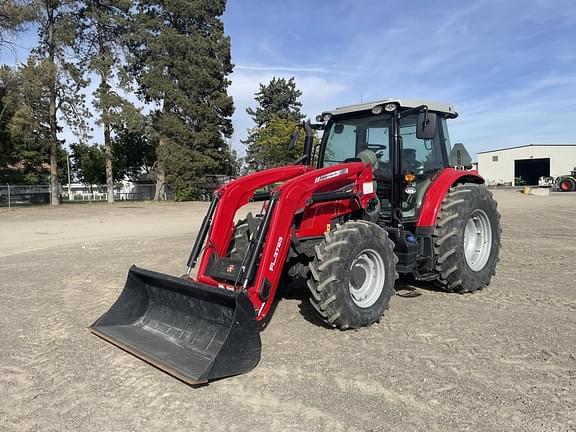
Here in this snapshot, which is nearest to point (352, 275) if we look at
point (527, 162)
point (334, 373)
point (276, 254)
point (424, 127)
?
point (276, 254)

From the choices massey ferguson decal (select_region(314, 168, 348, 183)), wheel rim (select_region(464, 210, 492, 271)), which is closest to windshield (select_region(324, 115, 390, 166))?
massey ferguson decal (select_region(314, 168, 348, 183))

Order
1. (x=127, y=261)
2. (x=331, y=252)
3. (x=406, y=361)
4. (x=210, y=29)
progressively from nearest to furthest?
(x=406, y=361) → (x=331, y=252) → (x=127, y=261) → (x=210, y=29)

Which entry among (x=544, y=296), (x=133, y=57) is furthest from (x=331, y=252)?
(x=133, y=57)

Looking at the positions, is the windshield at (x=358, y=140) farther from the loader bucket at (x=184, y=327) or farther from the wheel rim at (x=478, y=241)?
the loader bucket at (x=184, y=327)

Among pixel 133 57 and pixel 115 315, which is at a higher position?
pixel 133 57

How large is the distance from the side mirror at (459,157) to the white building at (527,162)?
6296 centimetres

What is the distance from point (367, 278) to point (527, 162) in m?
71.1

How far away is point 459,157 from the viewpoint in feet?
23.8

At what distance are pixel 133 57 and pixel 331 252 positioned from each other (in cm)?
3408

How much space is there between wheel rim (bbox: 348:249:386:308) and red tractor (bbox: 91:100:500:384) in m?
0.01

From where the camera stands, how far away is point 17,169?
4188cm

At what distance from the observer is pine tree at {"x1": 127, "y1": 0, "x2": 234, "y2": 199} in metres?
35.2

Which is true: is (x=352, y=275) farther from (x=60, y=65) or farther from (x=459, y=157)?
(x=60, y=65)

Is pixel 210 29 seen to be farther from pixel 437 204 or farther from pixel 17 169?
pixel 437 204
